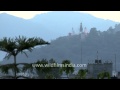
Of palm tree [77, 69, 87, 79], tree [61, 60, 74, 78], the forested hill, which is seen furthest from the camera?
the forested hill

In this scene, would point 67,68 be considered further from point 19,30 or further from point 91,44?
point 91,44

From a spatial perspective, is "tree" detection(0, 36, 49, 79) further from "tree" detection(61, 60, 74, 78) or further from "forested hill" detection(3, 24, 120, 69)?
"forested hill" detection(3, 24, 120, 69)

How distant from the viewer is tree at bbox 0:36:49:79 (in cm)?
669

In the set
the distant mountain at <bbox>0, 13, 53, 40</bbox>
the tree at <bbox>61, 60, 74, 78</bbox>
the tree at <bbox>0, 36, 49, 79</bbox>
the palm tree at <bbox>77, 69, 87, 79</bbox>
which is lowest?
the palm tree at <bbox>77, 69, 87, 79</bbox>

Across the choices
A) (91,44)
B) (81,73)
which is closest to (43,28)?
(91,44)

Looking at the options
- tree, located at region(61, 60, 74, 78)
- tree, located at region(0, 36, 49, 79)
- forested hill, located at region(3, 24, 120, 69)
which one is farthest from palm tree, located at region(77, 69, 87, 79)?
forested hill, located at region(3, 24, 120, 69)

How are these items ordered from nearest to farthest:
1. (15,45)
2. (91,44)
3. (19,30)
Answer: (15,45)
(19,30)
(91,44)

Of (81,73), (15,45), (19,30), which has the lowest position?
(81,73)

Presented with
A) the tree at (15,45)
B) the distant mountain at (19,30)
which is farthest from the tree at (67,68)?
the distant mountain at (19,30)

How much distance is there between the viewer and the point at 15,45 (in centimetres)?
673

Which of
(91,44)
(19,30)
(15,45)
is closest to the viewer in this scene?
(15,45)
